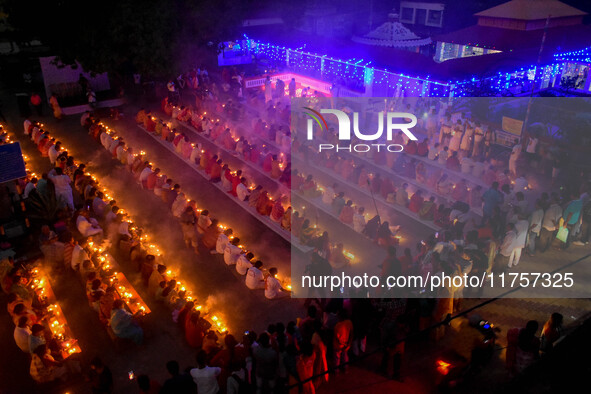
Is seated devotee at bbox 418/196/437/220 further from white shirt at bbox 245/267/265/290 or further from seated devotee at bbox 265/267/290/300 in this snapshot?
white shirt at bbox 245/267/265/290

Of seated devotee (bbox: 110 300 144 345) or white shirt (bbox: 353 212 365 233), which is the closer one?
seated devotee (bbox: 110 300 144 345)

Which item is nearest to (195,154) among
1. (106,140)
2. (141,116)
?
(106,140)

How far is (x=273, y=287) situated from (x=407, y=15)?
23223 millimetres

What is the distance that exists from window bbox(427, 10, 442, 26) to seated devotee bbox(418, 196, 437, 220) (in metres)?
18.3

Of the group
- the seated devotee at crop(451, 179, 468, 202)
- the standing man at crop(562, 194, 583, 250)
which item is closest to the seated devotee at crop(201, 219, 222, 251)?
the seated devotee at crop(451, 179, 468, 202)

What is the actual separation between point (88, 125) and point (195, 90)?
549 centimetres

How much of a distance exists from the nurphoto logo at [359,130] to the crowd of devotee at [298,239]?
47 centimetres

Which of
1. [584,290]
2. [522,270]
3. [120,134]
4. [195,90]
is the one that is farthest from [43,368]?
[195,90]

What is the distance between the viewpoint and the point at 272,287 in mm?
8750

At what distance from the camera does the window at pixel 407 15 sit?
88.3 ft

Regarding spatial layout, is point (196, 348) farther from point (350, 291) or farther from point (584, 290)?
point (584, 290)

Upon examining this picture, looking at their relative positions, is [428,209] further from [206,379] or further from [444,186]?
[206,379]

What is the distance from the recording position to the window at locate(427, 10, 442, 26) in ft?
83.6

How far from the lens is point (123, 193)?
1302 centimetres
